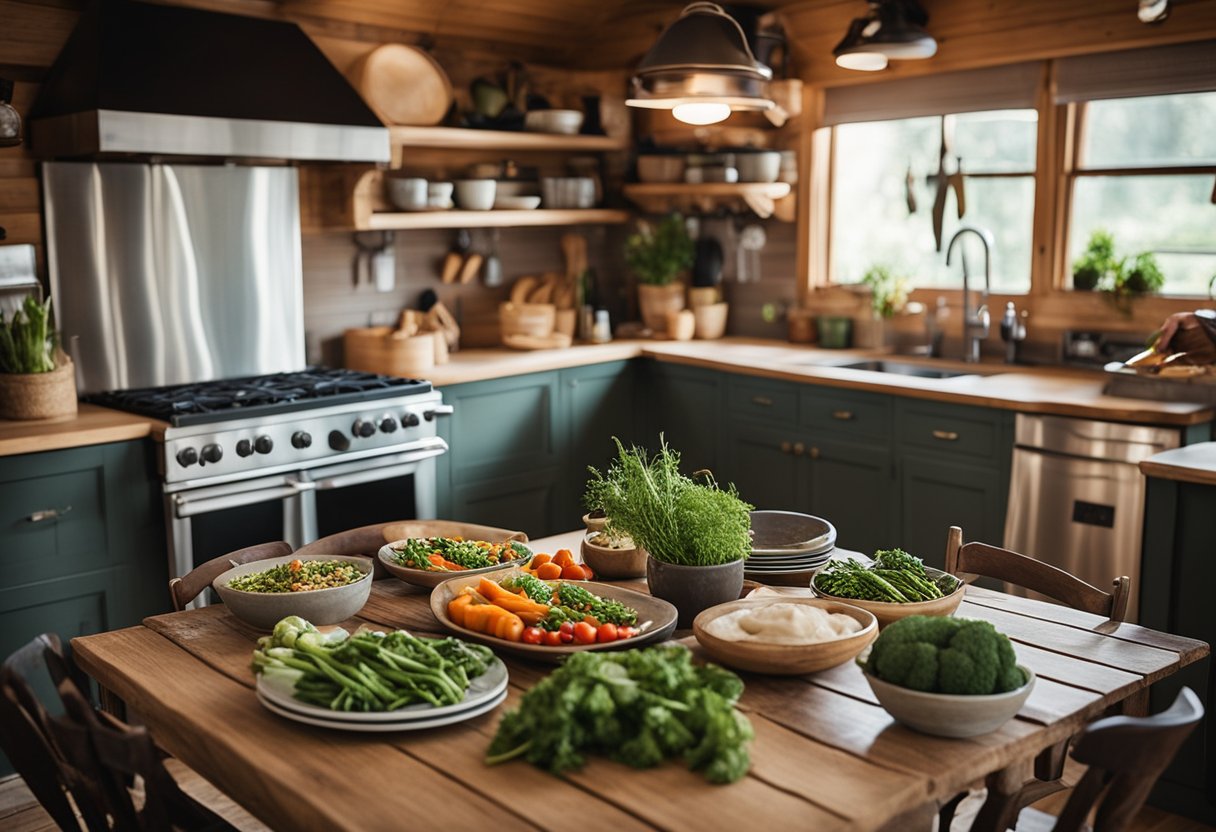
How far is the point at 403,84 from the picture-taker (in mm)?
5121

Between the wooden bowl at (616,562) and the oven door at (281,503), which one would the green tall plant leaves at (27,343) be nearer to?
the oven door at (281,503)

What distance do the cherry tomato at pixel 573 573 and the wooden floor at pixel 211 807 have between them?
137 cm

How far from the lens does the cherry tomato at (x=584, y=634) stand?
2.10 m

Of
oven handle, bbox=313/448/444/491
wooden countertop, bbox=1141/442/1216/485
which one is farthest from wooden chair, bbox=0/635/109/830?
wooden countertop, bbox=1141/442/1216/485

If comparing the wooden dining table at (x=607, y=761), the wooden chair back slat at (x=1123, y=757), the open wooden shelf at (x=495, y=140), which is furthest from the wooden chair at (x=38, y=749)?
the open wooden shelf at (x=495, y=140)

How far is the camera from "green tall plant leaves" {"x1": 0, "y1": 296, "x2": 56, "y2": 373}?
12.6 ft

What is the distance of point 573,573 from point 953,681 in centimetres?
94

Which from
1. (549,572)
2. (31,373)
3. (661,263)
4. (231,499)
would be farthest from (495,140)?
(549,572)

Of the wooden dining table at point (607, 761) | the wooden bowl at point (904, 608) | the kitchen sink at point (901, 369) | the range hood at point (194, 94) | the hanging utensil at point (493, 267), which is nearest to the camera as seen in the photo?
the wooden dining table at point (607, 761)

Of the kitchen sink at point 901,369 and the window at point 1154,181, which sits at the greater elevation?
the window at point 1154,181

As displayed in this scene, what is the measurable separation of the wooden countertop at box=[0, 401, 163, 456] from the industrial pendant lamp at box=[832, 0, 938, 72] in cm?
282

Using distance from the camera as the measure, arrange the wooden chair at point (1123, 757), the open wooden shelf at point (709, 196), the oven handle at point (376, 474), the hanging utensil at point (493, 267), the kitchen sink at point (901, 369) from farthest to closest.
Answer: the hanging utensil at point (493, 267), the open wooden shelf at point (709, 196), the kitchen sink at point (901, 369), the oven handle at point (376, 474), the wooden chair at point (1123, 757)

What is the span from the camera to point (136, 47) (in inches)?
163

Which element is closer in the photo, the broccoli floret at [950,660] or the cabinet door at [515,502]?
the broccoli floret at [950,660]
